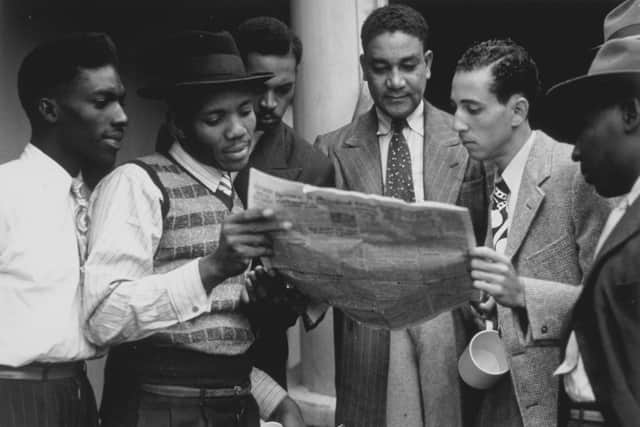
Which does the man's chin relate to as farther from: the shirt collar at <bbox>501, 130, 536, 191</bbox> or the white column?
the shirt collar at <bbox>501, 130, 536, 191</bbox>

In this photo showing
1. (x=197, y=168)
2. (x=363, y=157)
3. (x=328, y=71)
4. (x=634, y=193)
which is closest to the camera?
(x=634, y=193)

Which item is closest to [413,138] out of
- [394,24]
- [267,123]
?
[394,24]

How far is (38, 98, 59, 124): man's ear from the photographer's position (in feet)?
11.1

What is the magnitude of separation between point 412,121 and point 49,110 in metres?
1.62

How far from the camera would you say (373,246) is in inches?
112

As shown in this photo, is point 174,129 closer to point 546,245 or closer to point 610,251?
point 546,245

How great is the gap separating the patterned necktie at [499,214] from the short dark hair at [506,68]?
339 mm

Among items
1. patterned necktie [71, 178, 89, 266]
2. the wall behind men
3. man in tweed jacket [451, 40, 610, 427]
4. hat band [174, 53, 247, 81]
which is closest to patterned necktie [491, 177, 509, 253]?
man in tweed jacket [451, 40, 610, 427]

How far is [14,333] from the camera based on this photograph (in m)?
3.10

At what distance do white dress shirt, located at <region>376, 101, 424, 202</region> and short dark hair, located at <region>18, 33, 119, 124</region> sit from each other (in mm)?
Answer: 1362

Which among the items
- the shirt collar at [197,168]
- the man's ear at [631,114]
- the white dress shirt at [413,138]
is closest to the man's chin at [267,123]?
the white dress shirt at [413,138]

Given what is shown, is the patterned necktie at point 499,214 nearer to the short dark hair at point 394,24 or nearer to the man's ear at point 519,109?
the man's ear at point 519,109

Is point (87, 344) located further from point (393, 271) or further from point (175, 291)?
point (393, 271)

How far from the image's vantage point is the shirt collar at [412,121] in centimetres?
436
